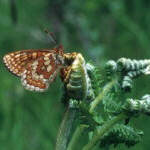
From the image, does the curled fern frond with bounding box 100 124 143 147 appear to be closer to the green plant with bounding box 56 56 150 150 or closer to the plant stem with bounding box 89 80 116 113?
the green plant with bounding box 56 56 150 150

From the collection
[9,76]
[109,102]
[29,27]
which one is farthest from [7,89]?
[109,102]

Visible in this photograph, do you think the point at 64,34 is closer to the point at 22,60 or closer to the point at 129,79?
the point at 22,60

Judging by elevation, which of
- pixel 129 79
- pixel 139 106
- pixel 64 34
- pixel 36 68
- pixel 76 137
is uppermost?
pixel 64 34

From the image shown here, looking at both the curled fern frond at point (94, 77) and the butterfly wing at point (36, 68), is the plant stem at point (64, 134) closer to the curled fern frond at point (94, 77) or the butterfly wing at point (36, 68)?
the curled fern frond at point (94, 77)

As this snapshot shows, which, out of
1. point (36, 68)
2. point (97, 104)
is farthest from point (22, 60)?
point (97, 104)

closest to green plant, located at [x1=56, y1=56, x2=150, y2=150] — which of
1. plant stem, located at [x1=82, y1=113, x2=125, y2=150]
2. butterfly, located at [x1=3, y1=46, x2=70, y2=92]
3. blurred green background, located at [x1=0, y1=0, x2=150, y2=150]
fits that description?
plant stem, located at [x1=82, y1=113, x2=125, y2=150]

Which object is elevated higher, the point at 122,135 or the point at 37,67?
the point at 37,67

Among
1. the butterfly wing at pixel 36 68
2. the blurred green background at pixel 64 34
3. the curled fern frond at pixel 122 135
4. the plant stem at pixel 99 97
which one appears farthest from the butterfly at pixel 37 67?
the blurred green background at pixel 64 34
